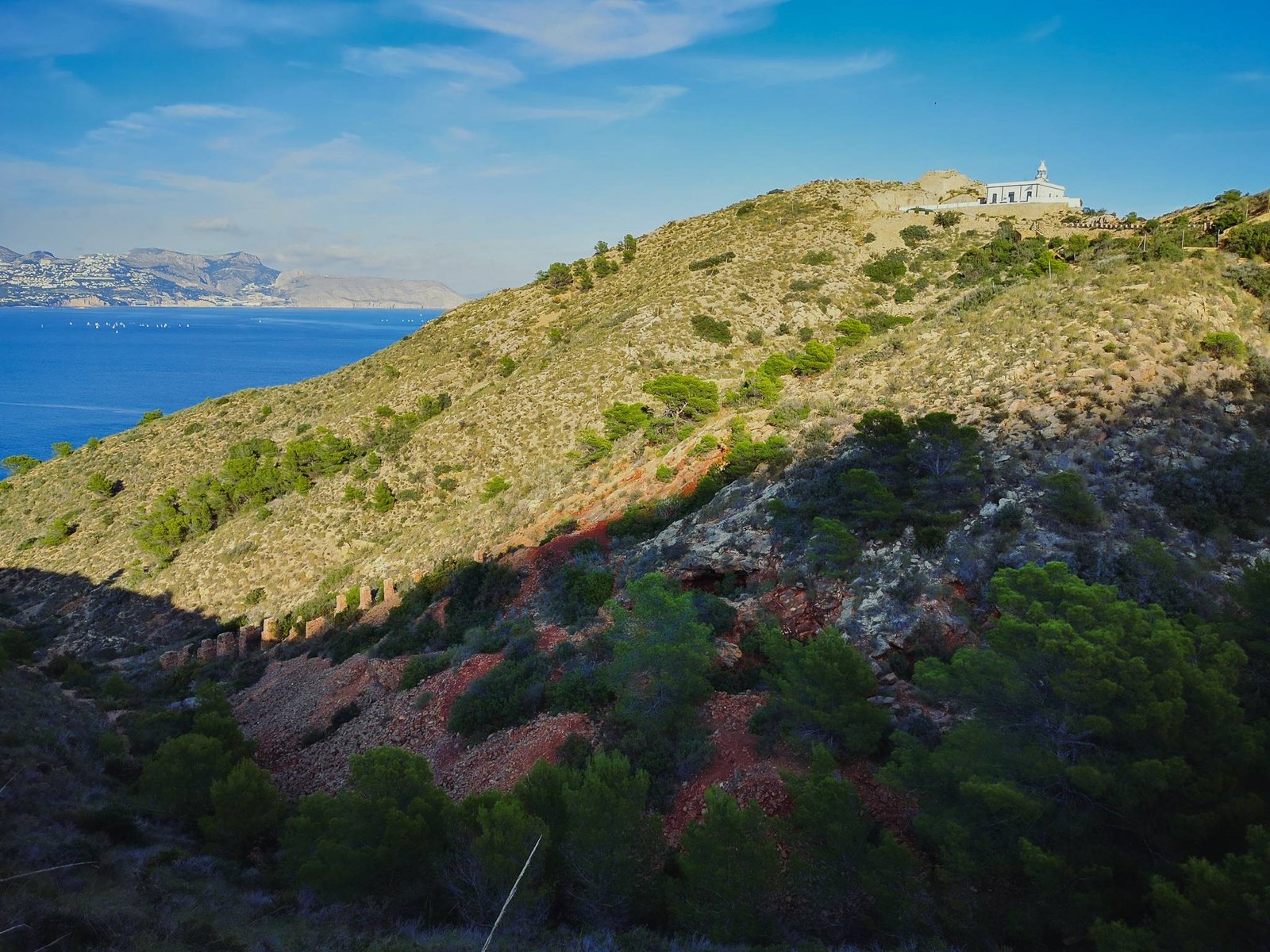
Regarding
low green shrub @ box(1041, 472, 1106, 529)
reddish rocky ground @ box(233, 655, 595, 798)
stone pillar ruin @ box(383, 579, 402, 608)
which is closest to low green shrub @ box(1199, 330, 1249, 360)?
low green shrub @ box(1041, 472, 1106, 529)

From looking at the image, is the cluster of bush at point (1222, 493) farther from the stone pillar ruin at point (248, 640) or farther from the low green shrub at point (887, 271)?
the low green shrub at point (887, 271)

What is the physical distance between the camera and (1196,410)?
15516mm

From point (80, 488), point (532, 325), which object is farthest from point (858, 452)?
point (80, 488)

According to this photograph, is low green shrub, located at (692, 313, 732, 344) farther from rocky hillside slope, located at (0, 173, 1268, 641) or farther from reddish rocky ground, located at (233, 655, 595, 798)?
reddish rocky ground, located at (233, 655, 595, 798)

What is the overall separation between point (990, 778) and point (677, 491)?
53.3 ft

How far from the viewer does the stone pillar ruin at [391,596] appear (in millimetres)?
25406

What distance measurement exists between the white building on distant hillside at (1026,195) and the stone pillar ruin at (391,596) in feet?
171

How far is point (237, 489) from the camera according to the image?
39094 mm

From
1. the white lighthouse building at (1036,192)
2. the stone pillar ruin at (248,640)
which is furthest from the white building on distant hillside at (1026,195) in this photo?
the stone pillar ruin at (248,640)

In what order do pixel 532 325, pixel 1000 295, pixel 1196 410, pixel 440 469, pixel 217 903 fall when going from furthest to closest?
pixel 532 325 → pixel 440 469 → pixel 1000 295 → pixel 1196 410 → pixel 217 903

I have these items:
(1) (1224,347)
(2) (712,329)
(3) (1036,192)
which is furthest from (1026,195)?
(1) (1224,347)

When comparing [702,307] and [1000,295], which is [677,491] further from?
[702,307]

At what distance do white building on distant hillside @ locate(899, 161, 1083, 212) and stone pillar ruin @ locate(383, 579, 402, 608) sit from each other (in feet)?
171

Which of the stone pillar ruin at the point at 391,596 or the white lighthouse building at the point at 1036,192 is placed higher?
the white lighthouse building at the point at 1036,192
